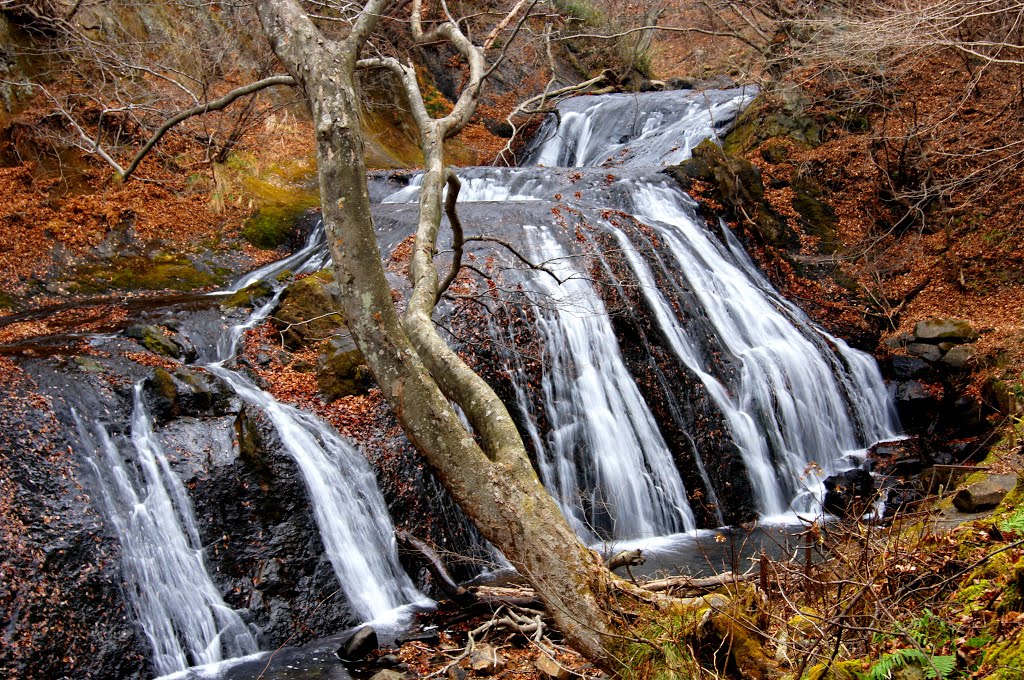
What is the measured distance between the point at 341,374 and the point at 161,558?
270 cm

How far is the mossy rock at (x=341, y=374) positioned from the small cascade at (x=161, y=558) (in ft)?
6.25

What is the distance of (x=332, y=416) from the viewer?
7.32 metres

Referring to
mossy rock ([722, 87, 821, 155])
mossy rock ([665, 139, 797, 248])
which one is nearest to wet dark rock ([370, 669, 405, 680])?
mossy rock ([665, 139, 797, 248])

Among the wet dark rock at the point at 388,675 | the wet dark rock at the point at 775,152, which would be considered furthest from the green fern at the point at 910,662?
the wet dark rock at the point at 775,152

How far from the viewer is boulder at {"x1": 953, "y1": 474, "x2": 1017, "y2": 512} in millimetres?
5922

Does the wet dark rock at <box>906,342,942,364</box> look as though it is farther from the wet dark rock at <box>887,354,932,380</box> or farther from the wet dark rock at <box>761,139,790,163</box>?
the wet dark rock at <box>761,139,790,163</box>

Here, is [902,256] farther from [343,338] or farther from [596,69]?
[596,69]

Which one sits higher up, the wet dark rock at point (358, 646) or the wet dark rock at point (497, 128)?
the wet dark rock at point (497, 128)

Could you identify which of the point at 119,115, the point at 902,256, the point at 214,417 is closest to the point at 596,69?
the point at 902,256

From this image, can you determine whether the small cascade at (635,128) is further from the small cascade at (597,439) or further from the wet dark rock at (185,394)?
the wet dark rock at (185,394)

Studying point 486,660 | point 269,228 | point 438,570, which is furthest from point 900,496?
point 269,228

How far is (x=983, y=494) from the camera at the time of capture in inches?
236

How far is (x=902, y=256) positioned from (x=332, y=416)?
35.0 feet

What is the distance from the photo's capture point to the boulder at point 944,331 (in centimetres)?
1044
